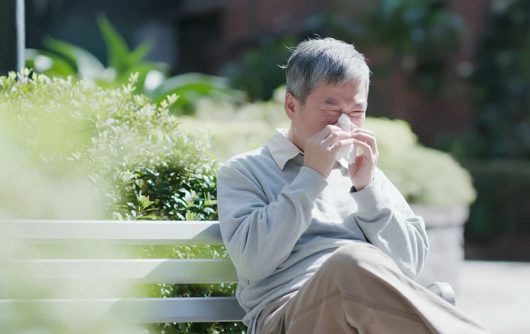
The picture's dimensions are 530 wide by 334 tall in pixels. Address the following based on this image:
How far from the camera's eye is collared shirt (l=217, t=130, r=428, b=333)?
2.77m

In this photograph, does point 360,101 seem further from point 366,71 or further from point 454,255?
point 454,255

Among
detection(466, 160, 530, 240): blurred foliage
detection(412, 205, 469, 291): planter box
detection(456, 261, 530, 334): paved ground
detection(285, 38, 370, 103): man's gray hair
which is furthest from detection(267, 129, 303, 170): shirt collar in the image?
detection(466, 160, 530, 240): blurred foliage

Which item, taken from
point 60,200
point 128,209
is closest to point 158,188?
point 128,209

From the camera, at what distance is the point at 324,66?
2902 millimetres

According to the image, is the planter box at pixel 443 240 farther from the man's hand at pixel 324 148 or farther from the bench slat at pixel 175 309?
the man's hand at pixel 324 148

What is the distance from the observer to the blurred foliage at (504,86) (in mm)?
14109

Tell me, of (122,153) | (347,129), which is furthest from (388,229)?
(122,153)

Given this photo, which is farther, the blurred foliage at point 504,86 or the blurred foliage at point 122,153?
the blurred foliage at point 504,86

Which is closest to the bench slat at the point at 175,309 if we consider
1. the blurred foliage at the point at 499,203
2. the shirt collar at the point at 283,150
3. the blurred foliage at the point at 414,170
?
the shirt collar at the point at 283,150

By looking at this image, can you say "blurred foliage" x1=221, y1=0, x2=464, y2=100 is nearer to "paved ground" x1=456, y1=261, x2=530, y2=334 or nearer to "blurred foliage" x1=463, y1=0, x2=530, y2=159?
"blurred foliage" x1=463, y1=0, x2=530, y2=159

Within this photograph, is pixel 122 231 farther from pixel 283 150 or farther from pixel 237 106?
pixel 237 106

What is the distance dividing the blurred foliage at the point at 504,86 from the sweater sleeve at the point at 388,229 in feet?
36.8

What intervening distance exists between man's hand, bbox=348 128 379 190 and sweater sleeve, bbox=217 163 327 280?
0.15 metres

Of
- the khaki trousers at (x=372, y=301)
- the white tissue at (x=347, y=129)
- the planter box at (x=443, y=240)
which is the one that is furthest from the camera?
the planter box at (x=443, y=240)
